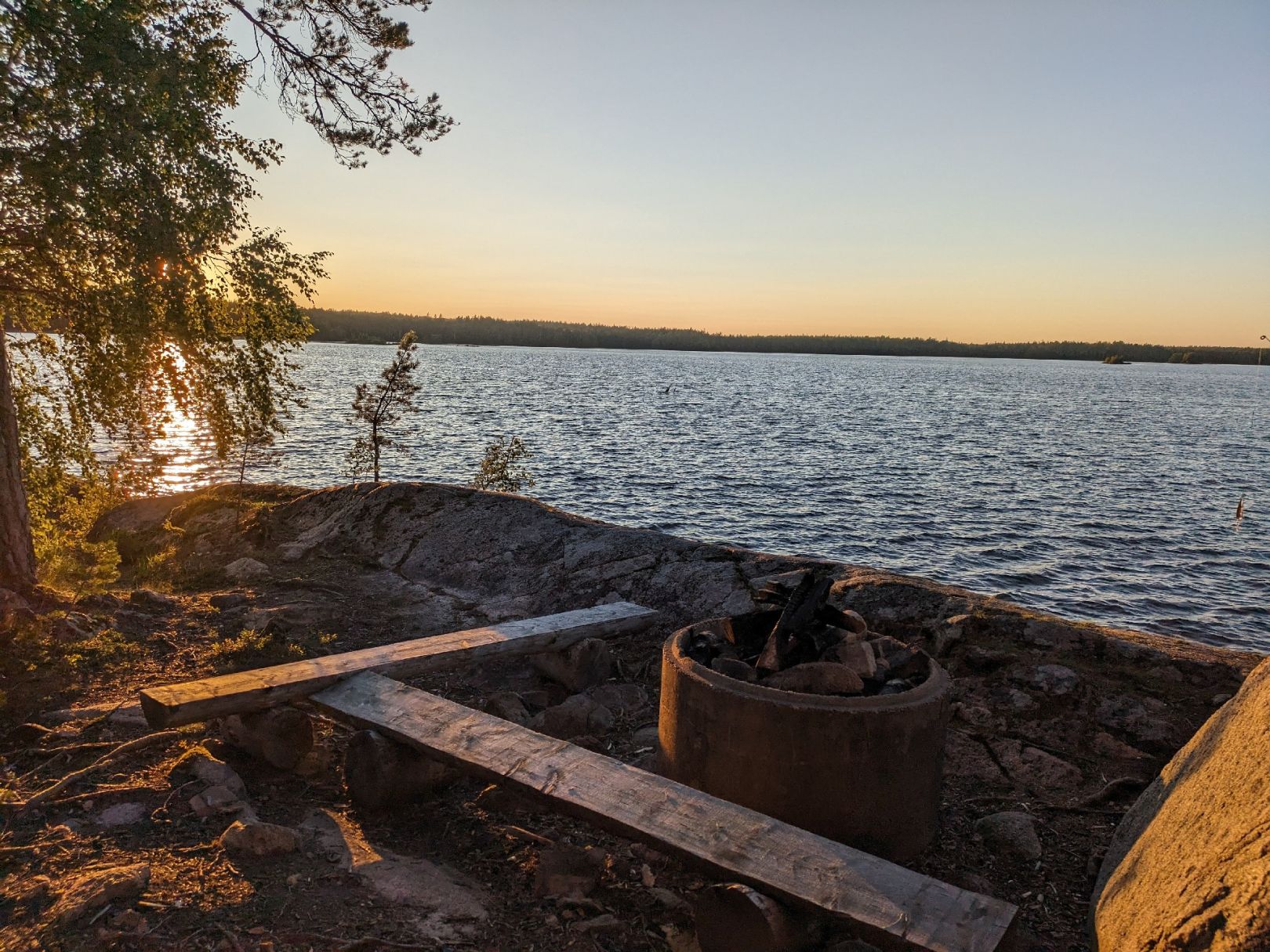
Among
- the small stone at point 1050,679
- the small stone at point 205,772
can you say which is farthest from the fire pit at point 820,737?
the small stone at point 205,772

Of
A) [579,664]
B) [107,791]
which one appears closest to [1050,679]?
[579,664]

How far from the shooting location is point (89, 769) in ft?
13.8

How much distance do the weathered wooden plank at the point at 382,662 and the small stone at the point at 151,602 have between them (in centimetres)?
274

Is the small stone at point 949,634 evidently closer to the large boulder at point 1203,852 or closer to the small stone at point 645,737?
the large boulder at point 1203,852

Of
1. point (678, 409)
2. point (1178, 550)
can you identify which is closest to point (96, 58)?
point (1178, 550)

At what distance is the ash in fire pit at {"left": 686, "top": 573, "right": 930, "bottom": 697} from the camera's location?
3803 mm

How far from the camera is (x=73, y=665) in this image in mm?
5828

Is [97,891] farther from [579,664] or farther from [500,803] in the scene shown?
[579,664]

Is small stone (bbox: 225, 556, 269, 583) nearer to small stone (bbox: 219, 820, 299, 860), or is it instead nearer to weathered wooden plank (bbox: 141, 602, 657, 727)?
weathered wooden plank (bbox: 141, 602, 657, 727)

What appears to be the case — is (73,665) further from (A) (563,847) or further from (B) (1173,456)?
(B) (1173,456)

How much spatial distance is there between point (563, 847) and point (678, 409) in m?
53.4

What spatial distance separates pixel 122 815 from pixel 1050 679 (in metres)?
5.20

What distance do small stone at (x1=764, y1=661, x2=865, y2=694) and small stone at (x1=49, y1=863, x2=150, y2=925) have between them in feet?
8.98

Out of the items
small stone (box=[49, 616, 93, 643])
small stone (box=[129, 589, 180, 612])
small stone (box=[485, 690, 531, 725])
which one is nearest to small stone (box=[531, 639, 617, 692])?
small stone (box=[485, 690, 531, 725])
